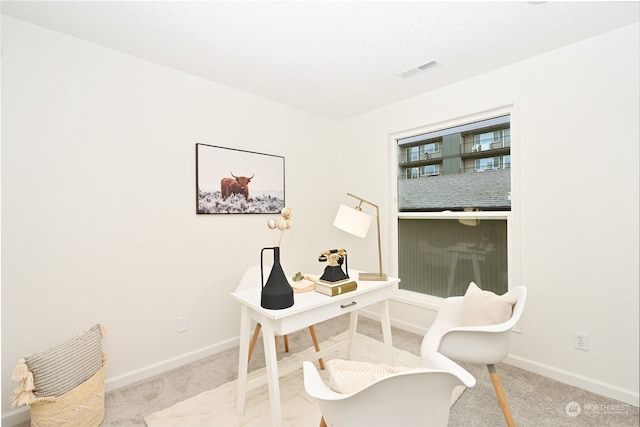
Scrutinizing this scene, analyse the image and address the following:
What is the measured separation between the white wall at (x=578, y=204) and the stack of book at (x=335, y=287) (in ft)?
5.12

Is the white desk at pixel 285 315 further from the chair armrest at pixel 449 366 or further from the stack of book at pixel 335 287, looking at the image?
the chair armrest at pixel 449 366

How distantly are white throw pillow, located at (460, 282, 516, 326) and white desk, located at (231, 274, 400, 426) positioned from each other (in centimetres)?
52

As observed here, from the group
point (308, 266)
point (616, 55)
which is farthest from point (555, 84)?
point (308, 266)

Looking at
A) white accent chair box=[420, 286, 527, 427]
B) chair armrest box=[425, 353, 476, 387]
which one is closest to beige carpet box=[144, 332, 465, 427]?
white accent chair box=[420, 286, 527, 427]

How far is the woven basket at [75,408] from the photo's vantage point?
5.08 ft

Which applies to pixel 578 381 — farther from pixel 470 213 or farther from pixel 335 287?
pixel 335 287

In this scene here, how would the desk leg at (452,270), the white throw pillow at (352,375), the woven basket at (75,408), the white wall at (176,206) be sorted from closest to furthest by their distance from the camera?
the white throw pillow at (352,375)
the woven basket at (75,408)
the white wall at (176,206)
the desk leg at (452,270)

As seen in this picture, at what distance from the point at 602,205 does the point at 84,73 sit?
3807 mm

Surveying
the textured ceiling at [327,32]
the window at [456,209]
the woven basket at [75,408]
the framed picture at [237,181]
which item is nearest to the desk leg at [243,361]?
the woven basket at [75,408]

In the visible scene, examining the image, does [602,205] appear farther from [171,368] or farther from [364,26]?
[171,368]

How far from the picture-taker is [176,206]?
2467mm

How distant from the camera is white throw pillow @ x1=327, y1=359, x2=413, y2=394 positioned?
104cm

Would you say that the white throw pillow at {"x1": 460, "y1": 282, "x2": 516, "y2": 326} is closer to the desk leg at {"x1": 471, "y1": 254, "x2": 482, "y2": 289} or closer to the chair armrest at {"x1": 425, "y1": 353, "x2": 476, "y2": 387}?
the chair armrest at {"x1": 425, "y1": 353, "x2": 476, "y2": 387}

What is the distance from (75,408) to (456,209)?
3267 millimetres
